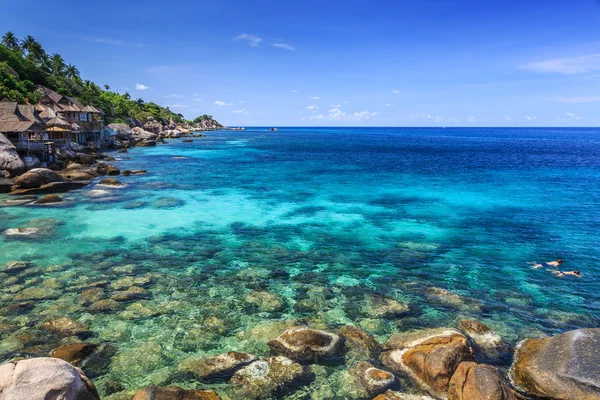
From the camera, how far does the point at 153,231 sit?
2627cm

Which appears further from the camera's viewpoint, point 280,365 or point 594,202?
point 594,202

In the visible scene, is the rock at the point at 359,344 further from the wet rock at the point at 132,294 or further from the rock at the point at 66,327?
the rock at the point at 66,327

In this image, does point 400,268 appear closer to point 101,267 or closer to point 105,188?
point 101,267

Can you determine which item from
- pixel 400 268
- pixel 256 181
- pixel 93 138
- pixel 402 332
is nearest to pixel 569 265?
pixel 400 268

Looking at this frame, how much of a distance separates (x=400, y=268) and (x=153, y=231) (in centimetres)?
1748

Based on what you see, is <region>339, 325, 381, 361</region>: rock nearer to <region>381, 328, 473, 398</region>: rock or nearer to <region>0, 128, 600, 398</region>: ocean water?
<region>381, 328, 473, 398</region>: rock

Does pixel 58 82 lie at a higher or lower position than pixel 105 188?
higher

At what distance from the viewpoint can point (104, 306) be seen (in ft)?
50.7

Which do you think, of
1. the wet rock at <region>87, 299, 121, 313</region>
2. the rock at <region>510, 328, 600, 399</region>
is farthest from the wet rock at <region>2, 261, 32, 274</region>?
the rock at <region>510, 328, 600, 399</region>

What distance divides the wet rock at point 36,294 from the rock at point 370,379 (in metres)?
13.5

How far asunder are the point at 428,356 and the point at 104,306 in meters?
13.1

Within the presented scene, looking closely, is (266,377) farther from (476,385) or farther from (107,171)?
(107,171)

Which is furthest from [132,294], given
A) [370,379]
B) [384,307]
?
[384,307]

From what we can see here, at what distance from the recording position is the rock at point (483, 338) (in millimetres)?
12828
